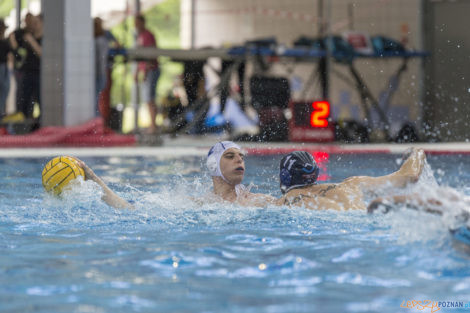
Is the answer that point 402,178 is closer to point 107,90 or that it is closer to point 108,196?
point 108,196

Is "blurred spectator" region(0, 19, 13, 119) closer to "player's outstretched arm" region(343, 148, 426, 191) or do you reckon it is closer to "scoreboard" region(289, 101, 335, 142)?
"scoreboard" region(289, 101, 335, 142)

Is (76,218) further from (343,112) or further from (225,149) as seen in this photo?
(343,112)

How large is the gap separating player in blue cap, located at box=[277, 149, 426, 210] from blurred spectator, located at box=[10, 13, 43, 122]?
26.0 feet

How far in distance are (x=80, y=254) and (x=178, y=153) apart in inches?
251

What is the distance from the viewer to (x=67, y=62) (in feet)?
38.1

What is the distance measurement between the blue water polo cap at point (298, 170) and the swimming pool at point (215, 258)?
21 cm

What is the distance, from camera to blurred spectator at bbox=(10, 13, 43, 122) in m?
11.7

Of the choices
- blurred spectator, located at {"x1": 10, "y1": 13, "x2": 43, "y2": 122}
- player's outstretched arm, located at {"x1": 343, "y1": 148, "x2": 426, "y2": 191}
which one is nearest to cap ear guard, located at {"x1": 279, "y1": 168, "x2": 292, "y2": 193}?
player's outstretched arm, located at {"x1": 343, "y1": 148, "x2": 426, "y2": 191}

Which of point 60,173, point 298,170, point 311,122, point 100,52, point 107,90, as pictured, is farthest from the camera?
point 107,90

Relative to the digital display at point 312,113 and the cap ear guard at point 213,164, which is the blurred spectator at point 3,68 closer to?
the digital display at point 312,113

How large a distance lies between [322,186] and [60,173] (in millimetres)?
1576

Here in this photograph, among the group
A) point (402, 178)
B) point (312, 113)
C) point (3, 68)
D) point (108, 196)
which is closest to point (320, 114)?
point (312, 113)

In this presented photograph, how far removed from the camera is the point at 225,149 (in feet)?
16.4

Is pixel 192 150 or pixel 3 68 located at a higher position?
pixel 3 68
